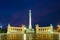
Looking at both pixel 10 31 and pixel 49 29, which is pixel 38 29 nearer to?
pixel 49 29

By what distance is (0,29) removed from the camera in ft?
52.6

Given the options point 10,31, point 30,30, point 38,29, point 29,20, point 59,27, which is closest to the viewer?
point 10,31

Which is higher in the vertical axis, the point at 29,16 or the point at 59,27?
the point at 29,16

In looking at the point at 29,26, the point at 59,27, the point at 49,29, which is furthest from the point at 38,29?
the point at 29,26

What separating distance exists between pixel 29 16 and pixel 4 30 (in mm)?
3468

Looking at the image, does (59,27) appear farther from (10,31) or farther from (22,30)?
(10,31)

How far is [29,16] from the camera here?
19.6 metres

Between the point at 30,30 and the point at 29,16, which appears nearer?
the point at 30,30

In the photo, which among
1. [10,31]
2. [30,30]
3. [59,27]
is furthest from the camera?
[30,30]

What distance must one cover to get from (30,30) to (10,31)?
3.63 metres

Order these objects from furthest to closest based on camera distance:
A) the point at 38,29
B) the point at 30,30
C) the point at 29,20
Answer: the point at 29,20 → the point at 30,30 → the point at 38,29

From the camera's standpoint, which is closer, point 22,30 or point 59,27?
point 22,30

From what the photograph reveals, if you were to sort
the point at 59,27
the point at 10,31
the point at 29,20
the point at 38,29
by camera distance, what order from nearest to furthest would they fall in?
the point at 10,31, the point at 38,29, the point at 59,27, the point at 29,20

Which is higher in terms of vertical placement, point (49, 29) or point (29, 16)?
point (29, 16)
